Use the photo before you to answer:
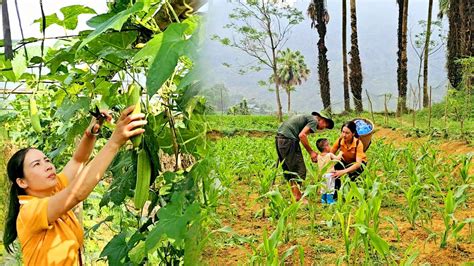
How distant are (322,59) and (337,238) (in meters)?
0.24

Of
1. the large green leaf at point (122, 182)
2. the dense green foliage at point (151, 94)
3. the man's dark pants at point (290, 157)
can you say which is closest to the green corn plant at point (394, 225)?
the man's dark pants at point (290, 157)

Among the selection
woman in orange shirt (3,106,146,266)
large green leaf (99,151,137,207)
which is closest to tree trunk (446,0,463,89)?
large green leaf (99,151,137,207)

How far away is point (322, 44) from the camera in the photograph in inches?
29.6

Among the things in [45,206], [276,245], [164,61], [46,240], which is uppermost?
[164,61]

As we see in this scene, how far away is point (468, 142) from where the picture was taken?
2.34ft

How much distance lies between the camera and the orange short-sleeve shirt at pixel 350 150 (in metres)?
0.77

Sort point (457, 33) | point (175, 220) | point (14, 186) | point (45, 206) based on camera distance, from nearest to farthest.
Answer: point (175, 220) → point (457, 33) → point (45, 206) → point (14, 186)

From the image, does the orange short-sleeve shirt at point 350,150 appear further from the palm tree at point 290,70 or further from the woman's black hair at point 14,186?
the woman's black hair at point 14,186

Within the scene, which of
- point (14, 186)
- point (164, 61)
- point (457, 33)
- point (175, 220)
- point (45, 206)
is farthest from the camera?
point (14, 186)

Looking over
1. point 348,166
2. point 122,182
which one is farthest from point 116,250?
point 348,166

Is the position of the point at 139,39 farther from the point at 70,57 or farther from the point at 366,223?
the point at 366,223

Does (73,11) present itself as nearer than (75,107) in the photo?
Yes

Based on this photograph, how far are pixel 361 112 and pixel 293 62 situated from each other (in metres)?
0.12

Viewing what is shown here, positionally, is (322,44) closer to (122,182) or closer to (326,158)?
(326,158)
